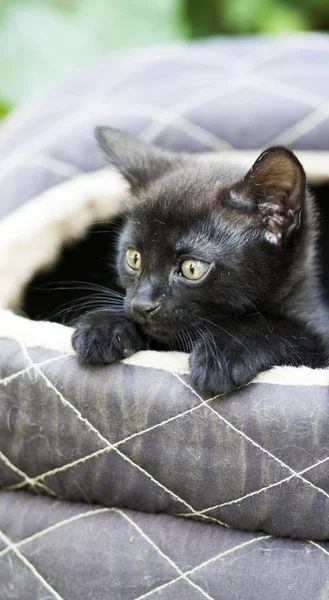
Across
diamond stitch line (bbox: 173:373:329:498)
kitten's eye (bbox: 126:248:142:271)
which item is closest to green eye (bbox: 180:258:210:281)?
kitten's eye (bbox: 126:248:142:271)

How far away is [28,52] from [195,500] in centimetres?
166

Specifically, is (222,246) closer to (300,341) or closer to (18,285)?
(300,341)

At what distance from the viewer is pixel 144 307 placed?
1021 millimetres

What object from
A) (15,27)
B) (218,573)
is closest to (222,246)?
(218,573)

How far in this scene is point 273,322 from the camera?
42.4 inches

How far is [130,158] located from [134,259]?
0.72 feet

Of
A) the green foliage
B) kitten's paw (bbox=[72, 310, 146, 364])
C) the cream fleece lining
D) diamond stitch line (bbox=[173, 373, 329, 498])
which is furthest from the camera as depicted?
the green foliage

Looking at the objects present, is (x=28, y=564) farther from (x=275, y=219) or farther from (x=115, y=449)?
(x=275, y=219)

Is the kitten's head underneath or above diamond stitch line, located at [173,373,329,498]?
above

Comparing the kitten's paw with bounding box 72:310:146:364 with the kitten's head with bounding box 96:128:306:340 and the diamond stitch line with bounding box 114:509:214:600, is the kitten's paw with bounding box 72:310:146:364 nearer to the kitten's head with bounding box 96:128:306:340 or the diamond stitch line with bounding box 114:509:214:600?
the kitten's head with bounding box 96:128:306:340

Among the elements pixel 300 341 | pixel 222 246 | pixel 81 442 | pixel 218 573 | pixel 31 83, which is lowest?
pixel 218 573

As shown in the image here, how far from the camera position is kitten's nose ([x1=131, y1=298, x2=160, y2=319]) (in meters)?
1.02

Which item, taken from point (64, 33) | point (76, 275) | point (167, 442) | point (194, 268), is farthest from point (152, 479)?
point (64, 33)

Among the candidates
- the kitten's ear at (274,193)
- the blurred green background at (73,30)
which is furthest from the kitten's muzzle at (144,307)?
the blurred green background at (73,30)
